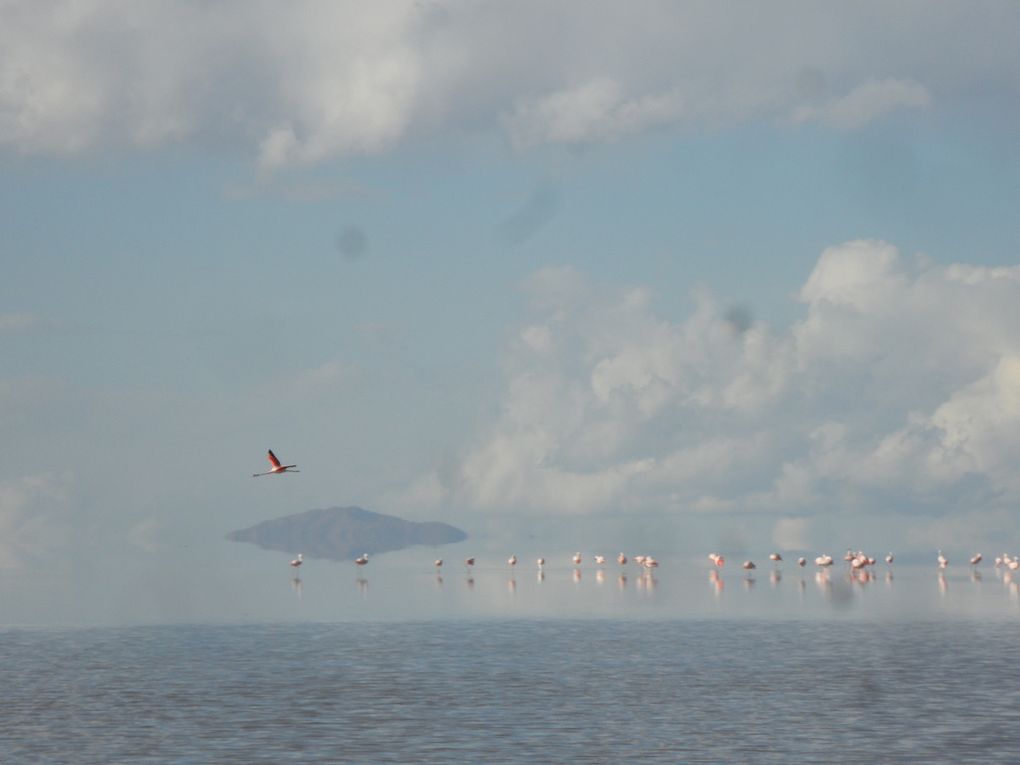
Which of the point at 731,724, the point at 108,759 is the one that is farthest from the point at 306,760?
the point at 731,724

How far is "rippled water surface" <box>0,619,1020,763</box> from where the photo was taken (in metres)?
39.7

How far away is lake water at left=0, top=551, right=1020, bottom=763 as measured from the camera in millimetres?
40031

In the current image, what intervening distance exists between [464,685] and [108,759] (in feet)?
52.8

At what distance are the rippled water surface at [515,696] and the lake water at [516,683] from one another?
14 centimetres

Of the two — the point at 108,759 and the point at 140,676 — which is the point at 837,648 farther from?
the point at 108,759

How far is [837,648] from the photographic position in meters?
65.1

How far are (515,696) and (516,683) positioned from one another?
3.51 m

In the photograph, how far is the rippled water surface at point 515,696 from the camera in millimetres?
39656

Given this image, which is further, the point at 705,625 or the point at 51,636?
the point at 705,625

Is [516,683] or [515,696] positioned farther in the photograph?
[516,683]

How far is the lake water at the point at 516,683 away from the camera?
40.0 metres

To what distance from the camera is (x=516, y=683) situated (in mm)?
53031

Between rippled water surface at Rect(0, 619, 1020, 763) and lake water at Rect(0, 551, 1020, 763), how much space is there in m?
0.14

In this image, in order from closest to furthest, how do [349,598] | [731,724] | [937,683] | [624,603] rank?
1. [731,724]
2. [937,683]
3. [624,603]
4. [349,598]
